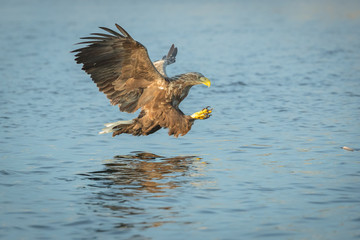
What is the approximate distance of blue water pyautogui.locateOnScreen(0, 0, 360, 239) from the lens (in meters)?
5.96

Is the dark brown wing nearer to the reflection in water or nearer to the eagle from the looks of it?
the eagle

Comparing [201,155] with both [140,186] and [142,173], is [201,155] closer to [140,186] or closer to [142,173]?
[142,173]

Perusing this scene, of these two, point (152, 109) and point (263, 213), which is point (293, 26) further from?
point (263, 213)

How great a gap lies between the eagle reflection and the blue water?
0.02 metres

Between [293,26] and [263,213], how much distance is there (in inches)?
795

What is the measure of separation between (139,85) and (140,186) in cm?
200

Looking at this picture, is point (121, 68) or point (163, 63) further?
point (163, 63)

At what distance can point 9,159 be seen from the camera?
8.29 metres

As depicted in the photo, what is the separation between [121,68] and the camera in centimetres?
847

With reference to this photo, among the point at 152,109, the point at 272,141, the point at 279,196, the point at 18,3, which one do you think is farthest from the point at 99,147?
the point at 18,3

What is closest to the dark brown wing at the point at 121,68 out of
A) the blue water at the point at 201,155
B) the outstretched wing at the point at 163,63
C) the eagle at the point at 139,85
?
the eagle at the point at 139,85

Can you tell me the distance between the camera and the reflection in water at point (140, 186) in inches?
241

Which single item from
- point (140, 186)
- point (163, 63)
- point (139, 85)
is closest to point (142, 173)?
point (140, 186)

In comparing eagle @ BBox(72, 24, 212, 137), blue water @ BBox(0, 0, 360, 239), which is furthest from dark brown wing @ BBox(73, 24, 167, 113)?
blue water @ BBox(0, 0, 360, 239)
